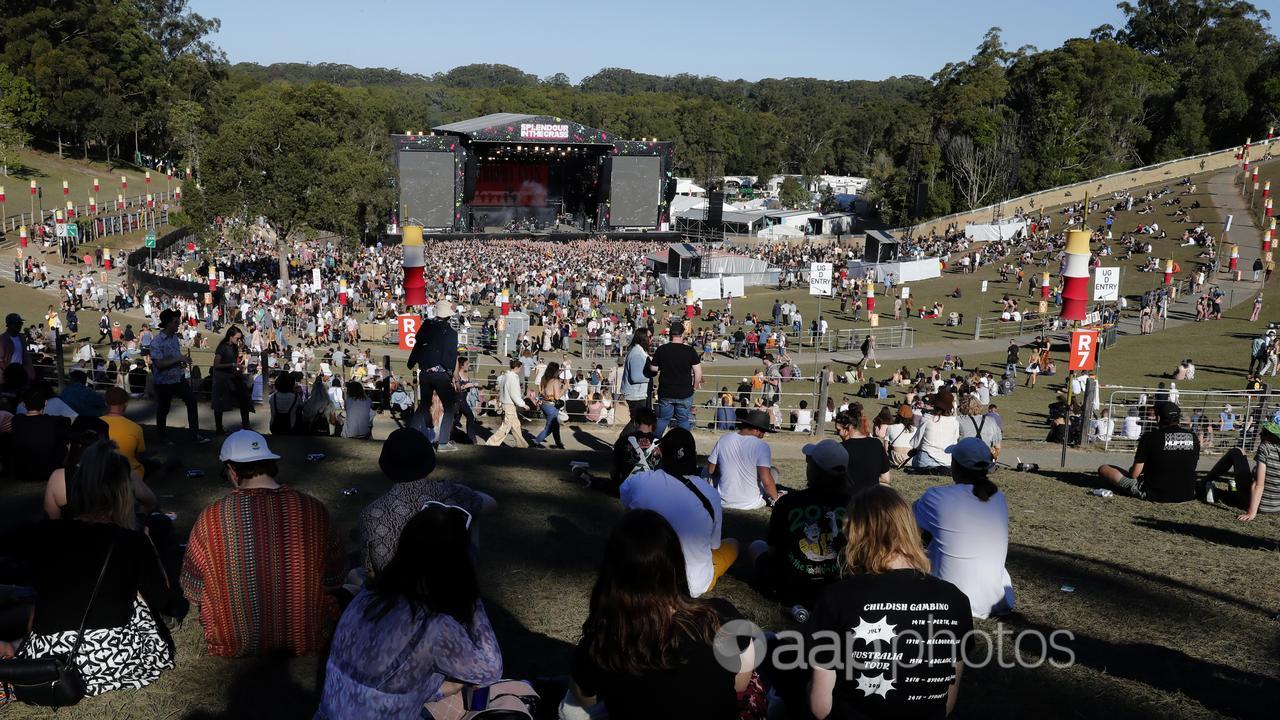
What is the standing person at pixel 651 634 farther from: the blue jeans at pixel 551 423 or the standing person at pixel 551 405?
the blue jeans at pixel 551 423

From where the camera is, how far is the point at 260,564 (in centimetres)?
463

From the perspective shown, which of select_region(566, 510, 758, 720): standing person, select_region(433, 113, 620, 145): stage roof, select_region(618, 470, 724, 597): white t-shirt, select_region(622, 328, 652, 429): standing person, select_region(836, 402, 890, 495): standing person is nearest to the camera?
select_region(566, 510, 758, 720): standing person

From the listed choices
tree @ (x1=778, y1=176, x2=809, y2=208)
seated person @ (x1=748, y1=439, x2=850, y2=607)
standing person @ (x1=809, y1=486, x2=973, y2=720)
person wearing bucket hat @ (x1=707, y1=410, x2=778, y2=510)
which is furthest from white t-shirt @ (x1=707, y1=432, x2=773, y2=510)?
tree @ (x1=778, y1=176, x2=809, y2=208)

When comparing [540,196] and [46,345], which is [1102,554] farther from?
[540,196]

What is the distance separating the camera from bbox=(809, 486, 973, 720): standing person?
3.53m

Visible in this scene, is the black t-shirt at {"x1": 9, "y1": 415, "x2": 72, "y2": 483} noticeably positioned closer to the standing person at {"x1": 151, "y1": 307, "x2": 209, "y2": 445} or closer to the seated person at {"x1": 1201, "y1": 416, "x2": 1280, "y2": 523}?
→ the standing person at {"x1": 151, "y1": 307, "x2": 209, "y2": 445}

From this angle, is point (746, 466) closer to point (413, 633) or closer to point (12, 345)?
point (413, 633)

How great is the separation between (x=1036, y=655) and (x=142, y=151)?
86800 mm

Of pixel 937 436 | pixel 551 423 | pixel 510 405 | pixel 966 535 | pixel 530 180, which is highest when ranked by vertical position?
pixel 530 180

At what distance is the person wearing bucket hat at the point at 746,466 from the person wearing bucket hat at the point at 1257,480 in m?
3.93

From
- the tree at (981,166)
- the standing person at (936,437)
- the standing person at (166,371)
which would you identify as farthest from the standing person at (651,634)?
the tree at (981,166)

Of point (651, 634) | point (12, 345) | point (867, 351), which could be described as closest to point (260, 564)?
point (651, 634)

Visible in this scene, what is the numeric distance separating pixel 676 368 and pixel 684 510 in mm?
4700

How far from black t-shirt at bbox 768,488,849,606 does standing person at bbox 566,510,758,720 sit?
204 cm
